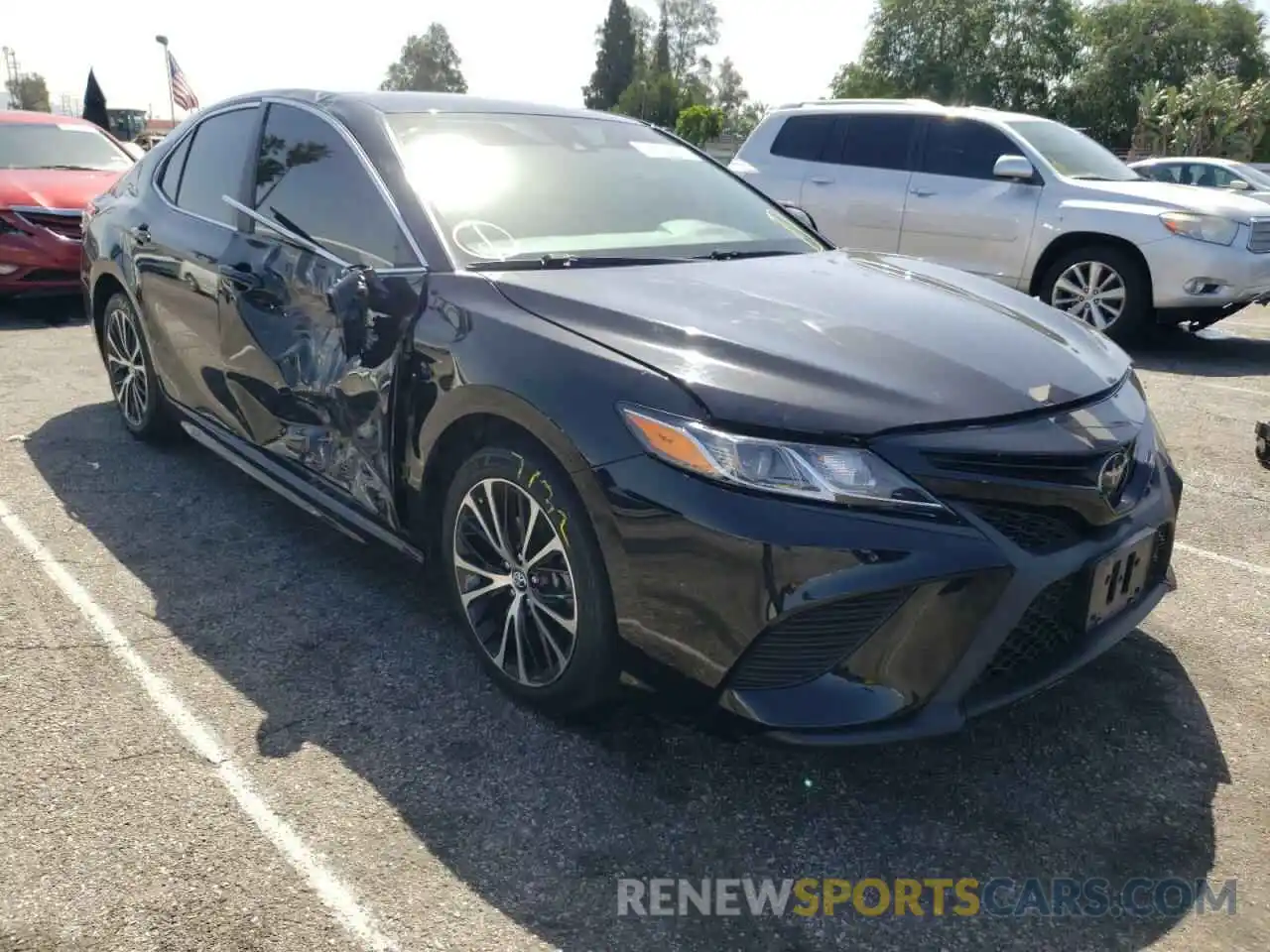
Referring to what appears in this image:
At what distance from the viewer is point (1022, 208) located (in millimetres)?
7750

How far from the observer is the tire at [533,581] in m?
2.38

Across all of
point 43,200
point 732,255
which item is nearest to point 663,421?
point 732,255

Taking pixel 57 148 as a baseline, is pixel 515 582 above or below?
below

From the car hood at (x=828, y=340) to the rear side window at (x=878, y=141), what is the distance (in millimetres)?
5750

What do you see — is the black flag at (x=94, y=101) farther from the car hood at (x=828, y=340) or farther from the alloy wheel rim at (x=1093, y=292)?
the car hood at (x=828, y=340)

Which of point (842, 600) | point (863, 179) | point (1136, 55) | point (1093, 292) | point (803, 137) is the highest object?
point (1136, 55)

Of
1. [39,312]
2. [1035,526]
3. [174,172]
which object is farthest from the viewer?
[39,312]

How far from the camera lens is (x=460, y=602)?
2.88 metres

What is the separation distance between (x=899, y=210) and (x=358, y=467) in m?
6.29

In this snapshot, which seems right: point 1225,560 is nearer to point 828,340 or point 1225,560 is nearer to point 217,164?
point 828,340

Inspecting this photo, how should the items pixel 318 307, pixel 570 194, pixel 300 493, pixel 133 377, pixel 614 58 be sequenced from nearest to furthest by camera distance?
pixel 318 307, pixel 570 194, pixel 300 493, pixel 133 377, pixel 614 58

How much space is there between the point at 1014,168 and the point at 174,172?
5.81 m

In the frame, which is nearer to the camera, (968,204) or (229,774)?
(229,774)

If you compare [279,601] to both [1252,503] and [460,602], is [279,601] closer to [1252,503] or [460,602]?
[460,602]
